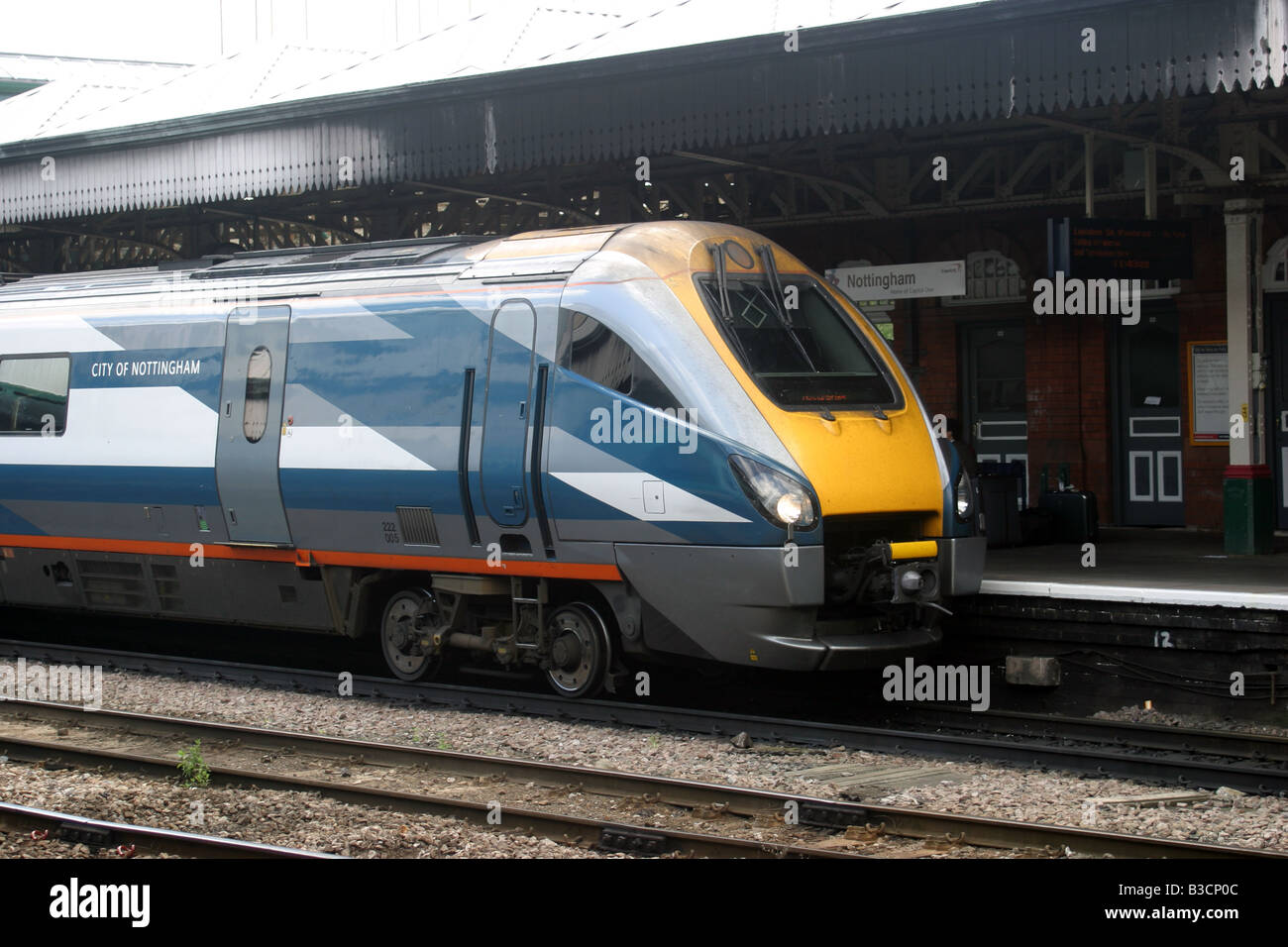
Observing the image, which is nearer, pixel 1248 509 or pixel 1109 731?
pixel 1109 731

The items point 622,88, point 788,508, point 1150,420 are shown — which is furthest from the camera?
point 1150,420

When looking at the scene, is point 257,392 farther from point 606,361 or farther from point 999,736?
point 999,736

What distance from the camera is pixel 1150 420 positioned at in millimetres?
17078

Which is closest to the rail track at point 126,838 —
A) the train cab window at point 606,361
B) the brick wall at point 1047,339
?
the train cab window at point 606,361

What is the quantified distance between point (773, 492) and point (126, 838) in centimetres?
409

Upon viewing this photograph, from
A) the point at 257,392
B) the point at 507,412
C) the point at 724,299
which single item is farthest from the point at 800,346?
the point at 257,392

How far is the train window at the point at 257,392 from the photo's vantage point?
11633 millimetres

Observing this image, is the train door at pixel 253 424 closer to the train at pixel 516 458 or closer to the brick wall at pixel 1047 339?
the train at pixel 516 458

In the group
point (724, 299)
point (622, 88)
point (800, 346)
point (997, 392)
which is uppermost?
point (622, 88)

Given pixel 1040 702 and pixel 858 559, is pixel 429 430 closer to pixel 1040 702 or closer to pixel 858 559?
pixel 858 559

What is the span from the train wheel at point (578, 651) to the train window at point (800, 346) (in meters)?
2.06

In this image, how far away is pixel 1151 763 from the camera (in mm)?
8562

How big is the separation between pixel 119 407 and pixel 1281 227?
37.7ft

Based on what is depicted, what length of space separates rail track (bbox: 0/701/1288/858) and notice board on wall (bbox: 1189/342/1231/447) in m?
10.3
